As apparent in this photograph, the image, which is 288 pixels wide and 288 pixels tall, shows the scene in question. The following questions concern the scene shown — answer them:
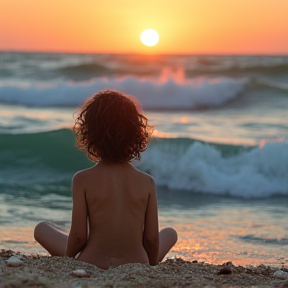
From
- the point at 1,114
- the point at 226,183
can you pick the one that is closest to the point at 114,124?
the point at 226,183

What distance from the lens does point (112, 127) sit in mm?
3104

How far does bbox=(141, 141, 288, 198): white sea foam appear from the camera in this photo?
7.45 meters

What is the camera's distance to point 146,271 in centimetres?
308

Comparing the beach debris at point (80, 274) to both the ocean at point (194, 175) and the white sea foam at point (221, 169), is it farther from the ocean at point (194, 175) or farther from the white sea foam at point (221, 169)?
the white sea foam at point (221, 169)

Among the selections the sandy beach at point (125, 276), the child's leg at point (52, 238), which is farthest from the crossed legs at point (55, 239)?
the sandy beach at point (125, 276)

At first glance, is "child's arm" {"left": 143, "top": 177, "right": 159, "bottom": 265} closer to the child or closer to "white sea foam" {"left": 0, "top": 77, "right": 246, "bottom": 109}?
the child

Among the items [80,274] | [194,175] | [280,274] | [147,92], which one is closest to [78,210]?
[80,274]

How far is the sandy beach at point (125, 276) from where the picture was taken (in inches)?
114

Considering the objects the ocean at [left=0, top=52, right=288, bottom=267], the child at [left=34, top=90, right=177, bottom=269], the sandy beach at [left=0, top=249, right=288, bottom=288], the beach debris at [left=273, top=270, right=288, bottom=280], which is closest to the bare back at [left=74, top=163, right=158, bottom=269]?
the child at [left=34, top=90, right=177, bottom=269]

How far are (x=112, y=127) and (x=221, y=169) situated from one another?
5421mm

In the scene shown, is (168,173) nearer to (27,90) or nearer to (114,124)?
(114,124)

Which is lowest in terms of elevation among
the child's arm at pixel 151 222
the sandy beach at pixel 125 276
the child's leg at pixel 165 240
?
the sandy beach at pixel 125 276

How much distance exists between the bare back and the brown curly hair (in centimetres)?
9

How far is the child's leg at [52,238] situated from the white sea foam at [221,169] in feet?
12.7
